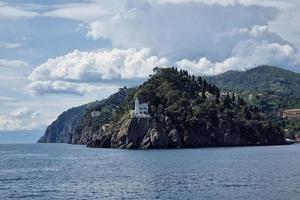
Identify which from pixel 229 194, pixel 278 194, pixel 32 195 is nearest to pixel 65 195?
pixel 32 195

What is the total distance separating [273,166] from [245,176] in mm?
26640

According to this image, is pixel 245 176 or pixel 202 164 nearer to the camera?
pixel 245 176

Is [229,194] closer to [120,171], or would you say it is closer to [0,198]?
[0,198]

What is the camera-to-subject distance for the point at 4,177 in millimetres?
114625

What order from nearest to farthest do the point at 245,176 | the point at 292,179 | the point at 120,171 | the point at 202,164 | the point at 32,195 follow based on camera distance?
1. the point at 32,195
2. the point at 292,179
3. the point at 245,176
4. the point at 120,171
5. the point at 202,164

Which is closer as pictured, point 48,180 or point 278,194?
point 278,194

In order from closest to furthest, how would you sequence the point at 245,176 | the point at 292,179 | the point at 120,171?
the point at 292,179, the point at 245,176, the point at 120,171

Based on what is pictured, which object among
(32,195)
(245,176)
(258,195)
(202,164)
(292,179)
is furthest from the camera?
(202,164)

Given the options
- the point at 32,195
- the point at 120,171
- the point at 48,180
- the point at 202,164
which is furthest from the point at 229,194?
the point at 202,164

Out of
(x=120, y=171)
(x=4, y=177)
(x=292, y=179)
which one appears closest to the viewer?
(x=292, y=179)

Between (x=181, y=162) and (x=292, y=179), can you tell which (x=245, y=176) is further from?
(x=181, y=162)

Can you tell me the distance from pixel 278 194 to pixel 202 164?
61.2 meters

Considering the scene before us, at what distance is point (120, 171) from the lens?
406 feet

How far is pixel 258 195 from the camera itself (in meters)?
77.5
